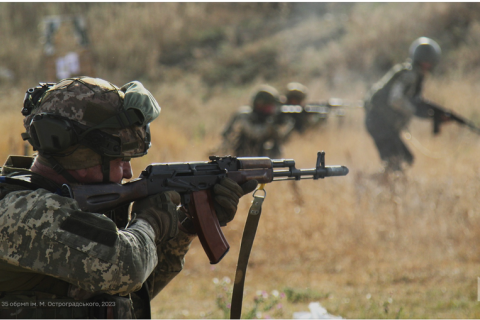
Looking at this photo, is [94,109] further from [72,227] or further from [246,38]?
[246,38]

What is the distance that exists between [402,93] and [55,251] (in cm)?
711

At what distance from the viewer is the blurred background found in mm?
4727

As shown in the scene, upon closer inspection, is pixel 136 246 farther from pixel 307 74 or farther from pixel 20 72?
pixel 307 74

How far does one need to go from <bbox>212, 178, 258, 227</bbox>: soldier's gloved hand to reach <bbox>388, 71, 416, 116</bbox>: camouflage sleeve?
594 centimetres

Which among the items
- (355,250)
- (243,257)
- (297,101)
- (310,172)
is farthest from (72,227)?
(297,101)

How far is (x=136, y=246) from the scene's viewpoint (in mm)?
1843

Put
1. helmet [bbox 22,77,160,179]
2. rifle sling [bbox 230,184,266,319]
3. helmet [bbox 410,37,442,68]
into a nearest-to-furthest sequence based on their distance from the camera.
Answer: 1. helmet [bbox 22,77,160,179]
2. rifle sling [bbox 230,184,266,319]
3. helmet [bbox 410,37,442,68]

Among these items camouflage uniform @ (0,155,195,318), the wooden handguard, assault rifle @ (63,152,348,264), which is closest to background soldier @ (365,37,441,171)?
assault rifle @ (63,152,348,264)

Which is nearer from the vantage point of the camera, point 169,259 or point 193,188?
point 193,188

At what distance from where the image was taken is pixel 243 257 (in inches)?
115

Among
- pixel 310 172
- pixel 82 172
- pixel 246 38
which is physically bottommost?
pixel 82 172

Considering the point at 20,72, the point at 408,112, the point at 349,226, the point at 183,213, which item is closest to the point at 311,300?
the point at 349,226

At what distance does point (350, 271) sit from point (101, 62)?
680 inches

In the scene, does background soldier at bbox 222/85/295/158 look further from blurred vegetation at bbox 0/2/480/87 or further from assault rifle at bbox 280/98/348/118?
blurred vegetation at bbox 0/2/480/87
